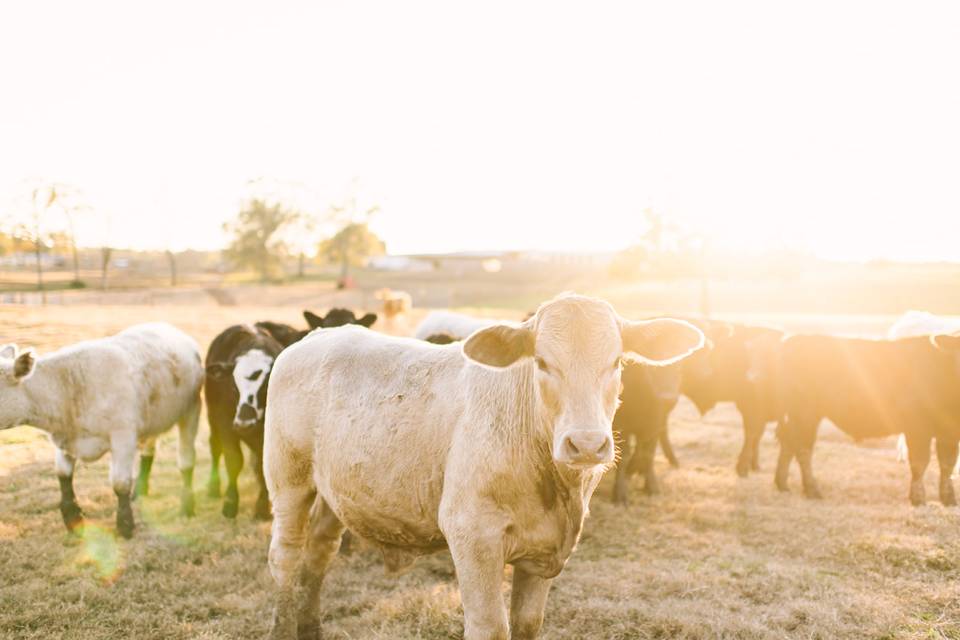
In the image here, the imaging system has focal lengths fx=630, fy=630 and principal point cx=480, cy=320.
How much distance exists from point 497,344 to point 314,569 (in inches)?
104

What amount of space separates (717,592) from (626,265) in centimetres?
4581

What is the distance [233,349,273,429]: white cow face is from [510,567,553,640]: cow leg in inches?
170

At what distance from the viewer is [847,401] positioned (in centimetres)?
848

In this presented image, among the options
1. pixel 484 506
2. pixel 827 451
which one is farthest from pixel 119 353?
pixel 827 451

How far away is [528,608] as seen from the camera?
3850mm

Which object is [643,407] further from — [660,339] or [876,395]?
[660,339]

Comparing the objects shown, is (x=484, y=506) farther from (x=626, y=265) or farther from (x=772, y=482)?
(x=626, y=265)

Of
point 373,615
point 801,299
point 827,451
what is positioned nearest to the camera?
point 373,615

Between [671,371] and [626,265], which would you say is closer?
[671,371]

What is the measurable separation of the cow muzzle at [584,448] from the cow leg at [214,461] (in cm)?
649

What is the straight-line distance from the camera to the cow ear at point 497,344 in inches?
135

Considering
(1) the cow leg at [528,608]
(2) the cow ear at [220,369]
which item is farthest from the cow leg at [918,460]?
(2) the cow ear at [220,369]

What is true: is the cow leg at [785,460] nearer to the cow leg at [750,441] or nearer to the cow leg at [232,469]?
the cow leg at [750,441]

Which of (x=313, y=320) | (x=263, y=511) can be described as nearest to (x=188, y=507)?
(x=263, y=511)
